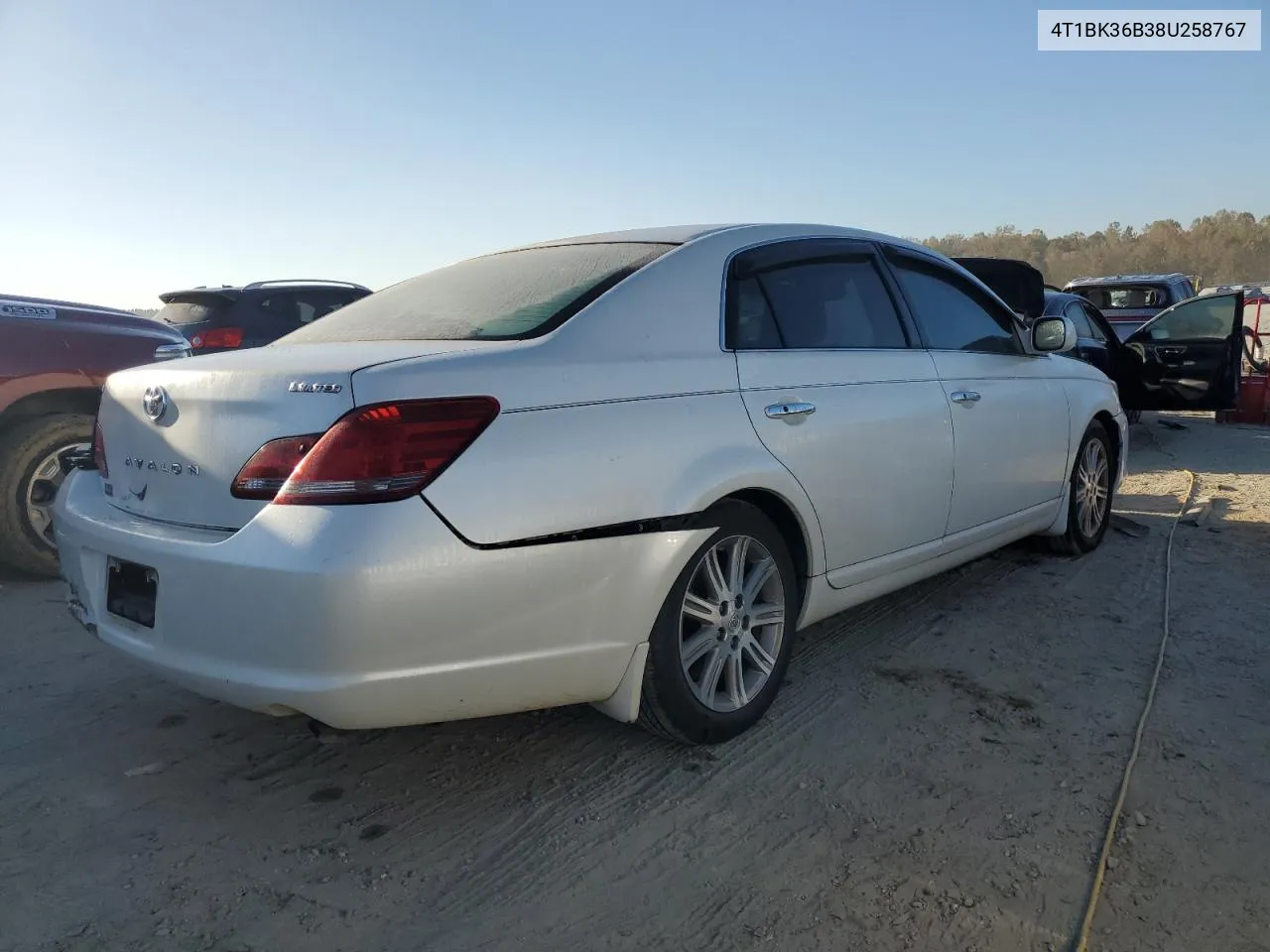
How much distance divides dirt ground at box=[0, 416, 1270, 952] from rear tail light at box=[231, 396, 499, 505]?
0.95 meters

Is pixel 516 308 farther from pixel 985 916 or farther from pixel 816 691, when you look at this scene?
pixel 985 916

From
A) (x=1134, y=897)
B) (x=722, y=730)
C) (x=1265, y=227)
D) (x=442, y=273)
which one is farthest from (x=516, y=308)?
(x=1265, y=227)

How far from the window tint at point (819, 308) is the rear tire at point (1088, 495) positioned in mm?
1841

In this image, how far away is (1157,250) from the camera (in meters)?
57.1

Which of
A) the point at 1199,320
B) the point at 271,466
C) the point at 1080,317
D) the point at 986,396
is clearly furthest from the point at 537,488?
the point at 1080,317

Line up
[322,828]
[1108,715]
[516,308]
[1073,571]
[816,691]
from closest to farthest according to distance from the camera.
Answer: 1. [322,828]
2. [516,308]
3. [1108,715]
4. [816,691]
5. [1073,571]

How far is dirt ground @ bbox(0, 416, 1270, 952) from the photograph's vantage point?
214 cm

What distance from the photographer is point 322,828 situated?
254cm

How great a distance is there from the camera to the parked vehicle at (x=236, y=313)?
7668mm

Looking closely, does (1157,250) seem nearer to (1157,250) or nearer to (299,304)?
(1157,250)

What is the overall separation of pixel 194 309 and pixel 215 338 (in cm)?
46

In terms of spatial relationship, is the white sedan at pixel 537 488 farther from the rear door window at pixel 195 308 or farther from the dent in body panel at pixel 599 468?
the rear door window at pixel 195 308

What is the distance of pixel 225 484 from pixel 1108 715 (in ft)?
9.26

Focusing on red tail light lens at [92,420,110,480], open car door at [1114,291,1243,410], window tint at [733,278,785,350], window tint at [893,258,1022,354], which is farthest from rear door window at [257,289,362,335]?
open car door at [1114,291,1243,410]
